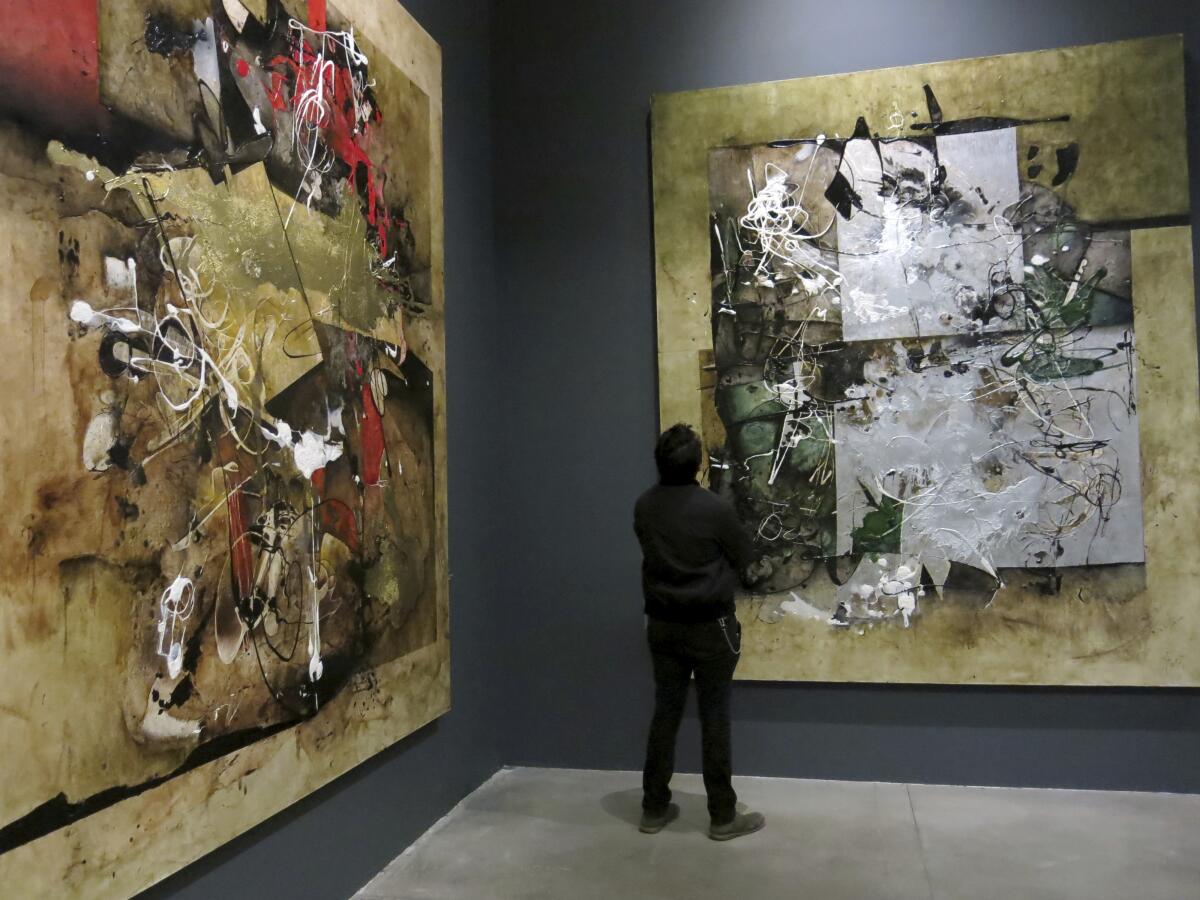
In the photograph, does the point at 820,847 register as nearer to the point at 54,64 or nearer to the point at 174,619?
the point at 174,619

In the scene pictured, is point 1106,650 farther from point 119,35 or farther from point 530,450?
point 119,35

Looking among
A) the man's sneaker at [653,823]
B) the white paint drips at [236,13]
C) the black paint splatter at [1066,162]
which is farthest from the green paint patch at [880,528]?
the white paint drips at [236,13]

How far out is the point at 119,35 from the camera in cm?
190

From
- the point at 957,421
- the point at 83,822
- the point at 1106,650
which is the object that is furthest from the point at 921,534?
the point at 83,822

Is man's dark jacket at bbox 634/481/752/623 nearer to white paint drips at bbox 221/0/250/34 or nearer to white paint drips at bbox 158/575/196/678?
white paint drips at bbox 158/575/196/678

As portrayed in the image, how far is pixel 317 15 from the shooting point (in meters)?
2.62

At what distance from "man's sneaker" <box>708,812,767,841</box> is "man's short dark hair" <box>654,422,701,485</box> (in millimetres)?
1183

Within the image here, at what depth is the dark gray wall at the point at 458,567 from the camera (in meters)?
2.74

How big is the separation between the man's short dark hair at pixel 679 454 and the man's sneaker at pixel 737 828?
3.88 feet

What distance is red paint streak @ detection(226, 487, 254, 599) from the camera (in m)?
2.19

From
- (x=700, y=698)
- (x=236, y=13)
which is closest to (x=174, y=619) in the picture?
(x=236, y=13)

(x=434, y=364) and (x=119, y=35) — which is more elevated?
(x=119, y=35)

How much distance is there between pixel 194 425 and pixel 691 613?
1.73 metres

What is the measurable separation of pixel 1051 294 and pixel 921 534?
1.07 metres
